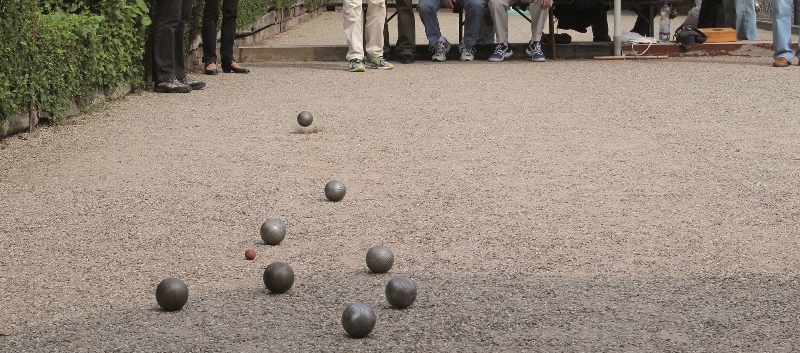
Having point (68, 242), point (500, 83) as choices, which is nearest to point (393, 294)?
point (68, 242)

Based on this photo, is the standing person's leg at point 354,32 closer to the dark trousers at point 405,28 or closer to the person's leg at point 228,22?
the dark trousers at point 405,28

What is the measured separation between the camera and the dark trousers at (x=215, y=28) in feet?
43.2

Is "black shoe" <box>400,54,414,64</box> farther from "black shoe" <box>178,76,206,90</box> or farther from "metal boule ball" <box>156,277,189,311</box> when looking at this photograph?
"metal boule ball" <box>156,277,189,311</box>

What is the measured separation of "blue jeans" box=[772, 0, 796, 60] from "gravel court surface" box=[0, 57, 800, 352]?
3004 mm

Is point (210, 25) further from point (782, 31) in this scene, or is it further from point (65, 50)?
point (782, 31)

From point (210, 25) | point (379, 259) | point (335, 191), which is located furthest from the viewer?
point (210, 25)

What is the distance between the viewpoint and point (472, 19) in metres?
15.4

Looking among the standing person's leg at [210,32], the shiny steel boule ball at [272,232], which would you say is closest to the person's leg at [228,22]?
the standing person's leg at [210,32]

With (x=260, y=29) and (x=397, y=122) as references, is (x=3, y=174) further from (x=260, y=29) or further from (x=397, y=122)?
(x=260, y=29)

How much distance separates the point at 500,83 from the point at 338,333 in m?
8.74

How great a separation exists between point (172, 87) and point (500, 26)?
5004mm

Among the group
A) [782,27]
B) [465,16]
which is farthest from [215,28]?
[782,27]

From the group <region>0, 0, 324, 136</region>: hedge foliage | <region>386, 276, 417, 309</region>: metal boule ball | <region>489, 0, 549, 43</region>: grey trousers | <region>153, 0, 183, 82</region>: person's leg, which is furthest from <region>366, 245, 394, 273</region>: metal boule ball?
<region>489, 0, 549, 43</region>: grey trousers

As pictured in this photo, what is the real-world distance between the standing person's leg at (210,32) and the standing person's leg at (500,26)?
12.1ft
